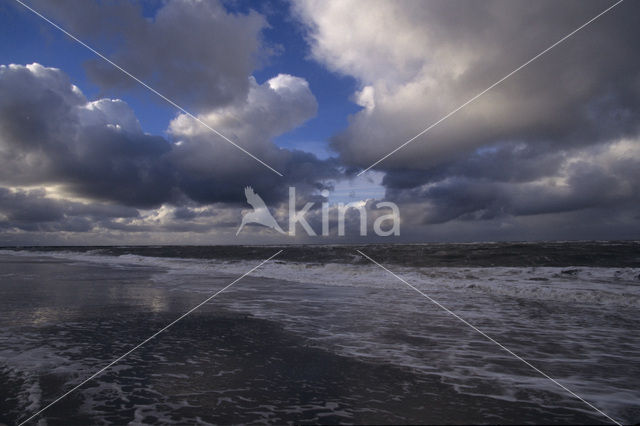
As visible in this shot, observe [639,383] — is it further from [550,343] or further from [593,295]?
[593,295]

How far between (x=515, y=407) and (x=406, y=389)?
1264 mm

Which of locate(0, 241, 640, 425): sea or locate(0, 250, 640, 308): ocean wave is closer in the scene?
locate(0, 241, 640, 425): sea

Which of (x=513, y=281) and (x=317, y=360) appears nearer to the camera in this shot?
(x=317, y=360)

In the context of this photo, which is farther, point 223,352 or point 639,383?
point 223,352

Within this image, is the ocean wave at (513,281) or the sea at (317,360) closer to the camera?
the sea at (317,360)

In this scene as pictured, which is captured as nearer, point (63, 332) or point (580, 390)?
point (580, 390)

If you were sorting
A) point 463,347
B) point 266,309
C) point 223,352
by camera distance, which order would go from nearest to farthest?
point 223,352
point 463,347
point 266,309

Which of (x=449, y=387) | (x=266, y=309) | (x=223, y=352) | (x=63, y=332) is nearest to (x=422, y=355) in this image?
(x=449, y=387)

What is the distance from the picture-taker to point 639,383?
512 centimetres

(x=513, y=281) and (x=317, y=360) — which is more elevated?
→ (x=513, y=281)

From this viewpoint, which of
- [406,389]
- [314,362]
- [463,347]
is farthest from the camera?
[463,347]

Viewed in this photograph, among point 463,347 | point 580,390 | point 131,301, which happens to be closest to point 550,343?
point 463,347

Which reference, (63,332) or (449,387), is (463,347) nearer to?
(449,387)

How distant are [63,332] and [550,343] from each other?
9.77 meters
